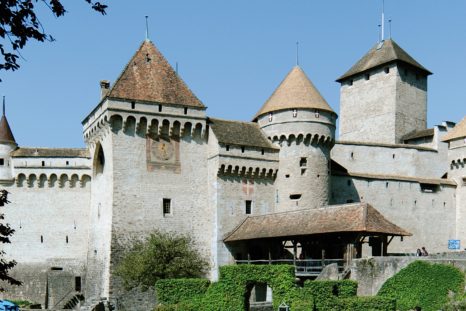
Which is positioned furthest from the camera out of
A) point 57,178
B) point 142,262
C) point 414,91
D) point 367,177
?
point 414,91

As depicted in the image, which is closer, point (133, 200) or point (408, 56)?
point (133, 200)

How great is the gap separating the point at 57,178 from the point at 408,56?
31899 mm

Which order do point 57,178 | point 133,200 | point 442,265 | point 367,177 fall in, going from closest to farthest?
1. point 442,265
2. point 133,200
3. point 57,178
4. point 367,177

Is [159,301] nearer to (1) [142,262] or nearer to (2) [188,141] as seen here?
(1) [142,262]

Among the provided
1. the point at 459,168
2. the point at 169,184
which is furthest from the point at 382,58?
the point at 169,184

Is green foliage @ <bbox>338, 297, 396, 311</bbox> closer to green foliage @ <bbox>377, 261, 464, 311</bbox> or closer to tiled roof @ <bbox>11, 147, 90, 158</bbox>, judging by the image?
green foliage @ <bbox>377, 261, 464, 311</bbox>

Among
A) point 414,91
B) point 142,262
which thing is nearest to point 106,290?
point 142,262

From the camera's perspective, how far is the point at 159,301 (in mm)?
31062

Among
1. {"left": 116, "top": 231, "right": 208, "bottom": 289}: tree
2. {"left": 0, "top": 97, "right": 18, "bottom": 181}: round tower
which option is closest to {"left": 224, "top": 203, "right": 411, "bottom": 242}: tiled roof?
{"left": 116, "top": 231, "right": 208, "bottom": 289}: tree

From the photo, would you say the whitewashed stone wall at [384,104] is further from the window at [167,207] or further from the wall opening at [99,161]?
the wall opening at [99,161]

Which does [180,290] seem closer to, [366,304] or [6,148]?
[366,304]

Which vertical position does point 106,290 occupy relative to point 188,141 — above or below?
below

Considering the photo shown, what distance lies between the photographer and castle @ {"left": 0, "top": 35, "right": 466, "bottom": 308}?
3644 cm

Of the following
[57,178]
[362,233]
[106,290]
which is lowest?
[106,290]
